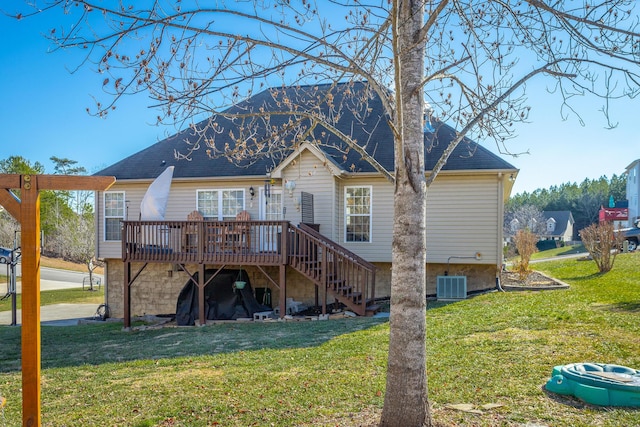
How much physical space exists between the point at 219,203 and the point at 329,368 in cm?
1012

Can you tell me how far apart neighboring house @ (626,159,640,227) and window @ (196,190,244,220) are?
31278mm

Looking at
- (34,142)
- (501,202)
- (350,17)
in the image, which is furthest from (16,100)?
(501,202)

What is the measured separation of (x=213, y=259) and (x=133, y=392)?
7.41 meters

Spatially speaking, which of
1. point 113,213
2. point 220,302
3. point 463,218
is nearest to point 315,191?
point 220,302

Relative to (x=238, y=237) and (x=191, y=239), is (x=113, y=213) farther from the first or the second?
(x=238, y=237)

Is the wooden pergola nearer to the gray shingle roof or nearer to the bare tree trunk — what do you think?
the bare tree trunk

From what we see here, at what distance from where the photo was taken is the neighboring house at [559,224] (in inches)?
2508

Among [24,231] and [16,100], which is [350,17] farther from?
[16,100]

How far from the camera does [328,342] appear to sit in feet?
29.4

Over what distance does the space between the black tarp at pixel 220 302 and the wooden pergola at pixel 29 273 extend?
9.57m

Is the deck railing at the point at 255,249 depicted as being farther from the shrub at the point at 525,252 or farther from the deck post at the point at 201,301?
the shrub at the point at 525,252

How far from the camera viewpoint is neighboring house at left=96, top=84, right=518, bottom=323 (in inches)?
526

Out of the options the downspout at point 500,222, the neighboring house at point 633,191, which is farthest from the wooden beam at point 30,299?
the neighboring house at point 633,191

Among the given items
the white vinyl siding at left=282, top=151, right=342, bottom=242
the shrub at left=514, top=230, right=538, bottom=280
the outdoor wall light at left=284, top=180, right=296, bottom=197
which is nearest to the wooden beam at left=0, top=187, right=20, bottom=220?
the white vinyl siding at left=282, top=151, right=342, bottom=242
